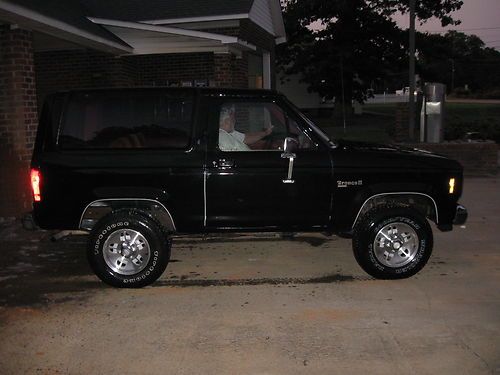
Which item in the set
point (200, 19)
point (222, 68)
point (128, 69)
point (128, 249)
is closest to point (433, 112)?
point (222, 68)

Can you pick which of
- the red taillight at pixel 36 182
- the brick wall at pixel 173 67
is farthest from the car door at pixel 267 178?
the brick wall at pixel 173 67

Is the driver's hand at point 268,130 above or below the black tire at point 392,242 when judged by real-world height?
above

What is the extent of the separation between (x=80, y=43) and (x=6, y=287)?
6013 mm

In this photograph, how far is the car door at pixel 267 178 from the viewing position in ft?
18.0

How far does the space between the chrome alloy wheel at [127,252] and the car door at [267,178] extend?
28.6 inches

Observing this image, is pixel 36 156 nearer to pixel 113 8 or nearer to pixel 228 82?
pixel 228 82

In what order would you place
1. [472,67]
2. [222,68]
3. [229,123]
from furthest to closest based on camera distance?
[472,67] < [222,68] < [229,123]

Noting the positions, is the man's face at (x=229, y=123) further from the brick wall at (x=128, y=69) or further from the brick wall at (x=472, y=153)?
the brick wall at (x=472, y=153)

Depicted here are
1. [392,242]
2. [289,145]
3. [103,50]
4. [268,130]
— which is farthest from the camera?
[103,50]

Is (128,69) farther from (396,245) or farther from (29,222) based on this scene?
(396,245)

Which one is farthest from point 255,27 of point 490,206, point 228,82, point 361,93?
point 361,93

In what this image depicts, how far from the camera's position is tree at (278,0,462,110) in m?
34.5

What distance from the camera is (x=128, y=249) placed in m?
5.48

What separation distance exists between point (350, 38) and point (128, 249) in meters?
32.5
